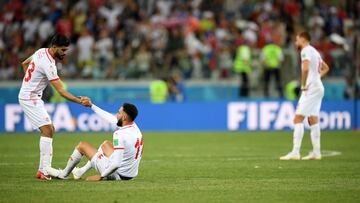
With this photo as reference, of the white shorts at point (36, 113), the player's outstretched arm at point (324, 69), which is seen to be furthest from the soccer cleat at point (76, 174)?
the player's outstretched arm at point (324, 69)

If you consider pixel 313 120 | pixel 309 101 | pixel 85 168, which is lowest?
pixel 85 168

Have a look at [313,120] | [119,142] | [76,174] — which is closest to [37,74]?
[76,174]

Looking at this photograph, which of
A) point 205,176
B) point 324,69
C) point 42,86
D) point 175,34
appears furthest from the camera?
point 175,34

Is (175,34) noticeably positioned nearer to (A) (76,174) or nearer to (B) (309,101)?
(B) (309,101)

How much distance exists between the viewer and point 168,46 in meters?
28.1

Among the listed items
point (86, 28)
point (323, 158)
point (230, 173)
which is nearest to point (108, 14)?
point (86, 28)

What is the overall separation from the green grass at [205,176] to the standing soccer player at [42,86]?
21.2 inches

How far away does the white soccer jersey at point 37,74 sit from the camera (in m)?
13.0

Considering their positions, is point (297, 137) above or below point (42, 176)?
above

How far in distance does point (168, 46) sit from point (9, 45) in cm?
532

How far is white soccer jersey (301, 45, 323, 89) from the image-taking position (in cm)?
1673

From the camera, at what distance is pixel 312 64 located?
16.9m

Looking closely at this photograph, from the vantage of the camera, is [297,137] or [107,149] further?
[297,137]

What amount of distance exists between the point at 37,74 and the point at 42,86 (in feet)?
0.76
